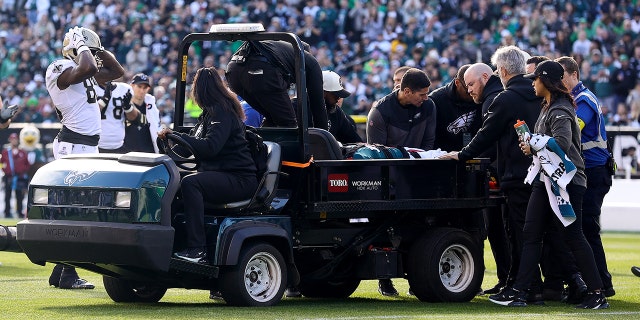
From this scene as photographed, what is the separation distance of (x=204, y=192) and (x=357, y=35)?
22.9 meters

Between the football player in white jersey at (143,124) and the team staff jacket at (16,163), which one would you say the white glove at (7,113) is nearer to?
the football player in white jersey at (143,124)

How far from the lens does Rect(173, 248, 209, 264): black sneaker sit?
31.5ft

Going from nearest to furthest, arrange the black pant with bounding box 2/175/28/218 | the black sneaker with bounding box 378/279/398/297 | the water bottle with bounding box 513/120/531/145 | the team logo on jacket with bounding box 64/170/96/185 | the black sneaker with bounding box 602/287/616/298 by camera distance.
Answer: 1. the team logo on jacket with bounding box 64/170/96/185
2. the water bottle with bounding box 513/120/531/145
3. the black sneaker with bounding box 602/287/616/298
4. the black sneaker with bounding box 378/279/398/297
5. the black pant with bounding box 2/175/28/218

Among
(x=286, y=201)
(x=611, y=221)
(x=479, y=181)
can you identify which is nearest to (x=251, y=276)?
(x=286, y=201)

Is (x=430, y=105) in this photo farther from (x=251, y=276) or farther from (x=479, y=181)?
(x=251, y=276)

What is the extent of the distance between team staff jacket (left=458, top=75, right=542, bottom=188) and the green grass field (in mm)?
1087

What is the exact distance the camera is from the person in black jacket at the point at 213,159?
9.61 meters

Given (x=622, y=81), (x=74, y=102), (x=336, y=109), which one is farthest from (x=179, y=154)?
(x=622, y=81)

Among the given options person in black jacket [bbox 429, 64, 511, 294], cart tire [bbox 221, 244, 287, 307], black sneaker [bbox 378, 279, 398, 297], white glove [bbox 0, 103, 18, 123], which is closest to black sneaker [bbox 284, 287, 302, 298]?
black sneaker [bbox 378, 279, 398, 297]

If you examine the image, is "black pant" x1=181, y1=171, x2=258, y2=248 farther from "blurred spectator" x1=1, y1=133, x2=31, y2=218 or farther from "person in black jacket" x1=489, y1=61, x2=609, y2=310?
"blurred spectator" x1=1, y1=133, x2=31, y2=218

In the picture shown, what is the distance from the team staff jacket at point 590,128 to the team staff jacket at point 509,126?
59cm

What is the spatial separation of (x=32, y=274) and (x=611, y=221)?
461 inches

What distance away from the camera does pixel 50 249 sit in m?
9.62

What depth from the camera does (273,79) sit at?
10.6m
